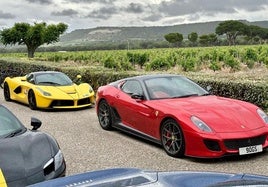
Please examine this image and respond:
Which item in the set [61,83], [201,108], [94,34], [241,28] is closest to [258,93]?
[201,108]

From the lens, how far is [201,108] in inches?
249

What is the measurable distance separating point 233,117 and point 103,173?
3.59 meters

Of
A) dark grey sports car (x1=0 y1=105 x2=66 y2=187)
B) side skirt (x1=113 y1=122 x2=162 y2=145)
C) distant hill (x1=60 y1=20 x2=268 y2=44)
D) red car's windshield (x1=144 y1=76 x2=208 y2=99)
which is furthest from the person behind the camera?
distant hill (x1=60 y1=20 x2=268 y2=44)

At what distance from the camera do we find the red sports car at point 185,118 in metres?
5.77

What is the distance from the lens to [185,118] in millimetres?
6023

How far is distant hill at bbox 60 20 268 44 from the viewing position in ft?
502

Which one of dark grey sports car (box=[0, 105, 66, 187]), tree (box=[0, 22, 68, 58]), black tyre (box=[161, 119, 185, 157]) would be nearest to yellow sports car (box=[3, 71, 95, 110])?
black tyre (box=[161, 119, 185, 157])

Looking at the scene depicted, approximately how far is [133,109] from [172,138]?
1191 millimetres

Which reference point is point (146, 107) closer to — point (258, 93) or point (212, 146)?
point (212, 146)

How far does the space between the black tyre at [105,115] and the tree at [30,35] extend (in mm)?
39729

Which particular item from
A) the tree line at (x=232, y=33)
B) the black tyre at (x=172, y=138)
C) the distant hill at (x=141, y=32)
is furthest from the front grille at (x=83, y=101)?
the distant hill at (x=141, y=32)

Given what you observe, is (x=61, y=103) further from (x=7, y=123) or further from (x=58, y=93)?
(x=7, y=123)

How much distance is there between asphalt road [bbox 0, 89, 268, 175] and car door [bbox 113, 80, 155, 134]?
1.16 ft

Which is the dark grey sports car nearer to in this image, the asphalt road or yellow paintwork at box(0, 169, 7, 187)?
yellow paintwork at box(0, 169, 7, 187)
